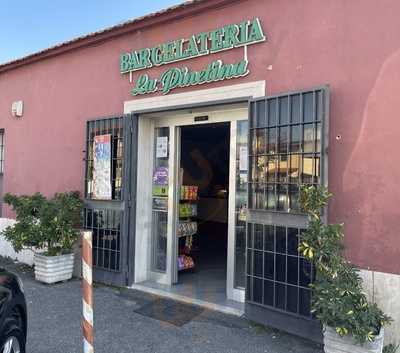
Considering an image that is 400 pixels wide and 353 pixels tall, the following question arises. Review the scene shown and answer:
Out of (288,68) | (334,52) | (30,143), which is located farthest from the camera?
(30,143)

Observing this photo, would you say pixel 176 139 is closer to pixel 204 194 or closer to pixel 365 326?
pixel 365 326

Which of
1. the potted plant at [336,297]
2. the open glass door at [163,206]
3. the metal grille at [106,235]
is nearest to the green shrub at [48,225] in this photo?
the metal grille at [106,235]

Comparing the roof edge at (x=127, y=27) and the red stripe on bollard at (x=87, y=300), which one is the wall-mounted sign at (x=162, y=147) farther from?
the red stripe on bollard at (x=87, y=300)

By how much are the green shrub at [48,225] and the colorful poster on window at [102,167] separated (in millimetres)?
497

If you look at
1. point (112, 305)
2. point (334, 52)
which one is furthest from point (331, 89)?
point (112, 305)

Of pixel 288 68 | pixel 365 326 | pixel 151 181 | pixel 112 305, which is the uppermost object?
pixel 288 68

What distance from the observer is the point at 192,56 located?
561 centimetres

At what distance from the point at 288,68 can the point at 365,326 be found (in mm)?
2903

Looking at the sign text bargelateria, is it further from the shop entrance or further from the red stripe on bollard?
the red stripe on bollard

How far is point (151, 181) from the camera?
659 cm

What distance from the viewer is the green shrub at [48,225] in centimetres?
652

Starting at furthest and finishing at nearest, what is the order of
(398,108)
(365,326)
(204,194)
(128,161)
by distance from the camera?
(204,194) < (128,161) < (398,108) < (365,326)

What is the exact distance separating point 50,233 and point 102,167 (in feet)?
4.45

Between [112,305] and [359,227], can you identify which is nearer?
[359,227]
